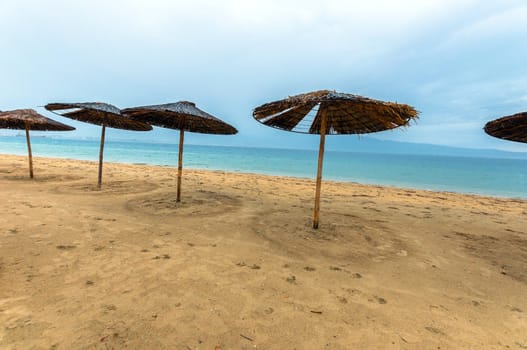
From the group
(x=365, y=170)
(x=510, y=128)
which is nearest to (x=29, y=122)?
(x=510, y=128)

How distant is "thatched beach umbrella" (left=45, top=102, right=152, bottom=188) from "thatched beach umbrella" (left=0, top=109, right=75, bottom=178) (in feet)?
4.33

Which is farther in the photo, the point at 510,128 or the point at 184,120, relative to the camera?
the point at 184,120

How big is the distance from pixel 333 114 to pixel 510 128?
3258 millimetres

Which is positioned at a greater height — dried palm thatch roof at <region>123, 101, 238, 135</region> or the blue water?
dried palm thatch roof at <region>123, 101, 238, 135</region>

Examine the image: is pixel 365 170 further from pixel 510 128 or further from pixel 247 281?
pixel 247 281

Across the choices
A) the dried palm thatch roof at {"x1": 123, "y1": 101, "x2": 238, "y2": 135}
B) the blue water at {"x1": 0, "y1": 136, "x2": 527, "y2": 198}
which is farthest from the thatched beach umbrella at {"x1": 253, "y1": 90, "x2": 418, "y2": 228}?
the blue water at {"x1": 0, "y1": 136, "x2": 527, "y2": 198}

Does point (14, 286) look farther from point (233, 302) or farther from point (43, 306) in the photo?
point (233, 302)

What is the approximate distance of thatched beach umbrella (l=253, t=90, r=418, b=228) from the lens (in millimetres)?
3604

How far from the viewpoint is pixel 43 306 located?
214cm

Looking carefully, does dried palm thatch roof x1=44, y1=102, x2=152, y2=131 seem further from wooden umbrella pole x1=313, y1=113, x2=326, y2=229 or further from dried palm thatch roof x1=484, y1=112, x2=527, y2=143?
dried palm thatch roof x1=484, y1=112, x2=527, y2=143

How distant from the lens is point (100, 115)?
321 inches

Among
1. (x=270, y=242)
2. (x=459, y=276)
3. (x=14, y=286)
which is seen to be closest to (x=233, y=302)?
(x=270, y=242)

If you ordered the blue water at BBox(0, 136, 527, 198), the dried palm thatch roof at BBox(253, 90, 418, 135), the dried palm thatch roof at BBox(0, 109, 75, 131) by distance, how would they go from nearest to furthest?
the dried palm thatch roof at BBox(253, 90, 418, 135) → the dried palm thatch roof at BBox(0, 109, 75, 131) → the blue water at BBox(0, 136, 527, 198)

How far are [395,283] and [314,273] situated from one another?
97 centimetres
